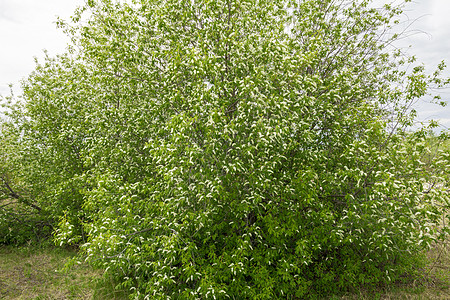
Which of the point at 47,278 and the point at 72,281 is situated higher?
the point at 72,281

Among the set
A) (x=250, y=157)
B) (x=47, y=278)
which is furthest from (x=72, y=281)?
(x=250, y=157)

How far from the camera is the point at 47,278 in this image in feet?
37.8

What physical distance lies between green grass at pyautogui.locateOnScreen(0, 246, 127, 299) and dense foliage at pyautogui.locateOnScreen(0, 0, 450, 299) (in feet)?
3.73

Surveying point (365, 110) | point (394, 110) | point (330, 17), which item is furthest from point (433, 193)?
point (330, 17)

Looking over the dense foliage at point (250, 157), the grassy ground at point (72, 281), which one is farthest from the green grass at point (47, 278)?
the dense foliage at point (250, 157)

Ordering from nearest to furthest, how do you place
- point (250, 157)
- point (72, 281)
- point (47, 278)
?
point (250, 157)
point (72, 281)
point (47, 278)

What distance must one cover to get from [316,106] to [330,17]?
4219mm

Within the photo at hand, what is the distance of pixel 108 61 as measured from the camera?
962 cm

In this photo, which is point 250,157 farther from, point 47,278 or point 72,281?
point 47,278

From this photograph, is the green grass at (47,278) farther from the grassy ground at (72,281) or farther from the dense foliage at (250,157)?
the dense foliage at (250,157)

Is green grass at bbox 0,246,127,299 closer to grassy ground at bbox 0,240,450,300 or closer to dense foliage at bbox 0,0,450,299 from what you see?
grassy ground at bbox 0,240,450,300

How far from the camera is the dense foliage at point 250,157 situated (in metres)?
7.15

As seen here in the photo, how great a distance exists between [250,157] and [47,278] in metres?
9.82

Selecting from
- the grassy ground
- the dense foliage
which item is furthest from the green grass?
the dense foliage
